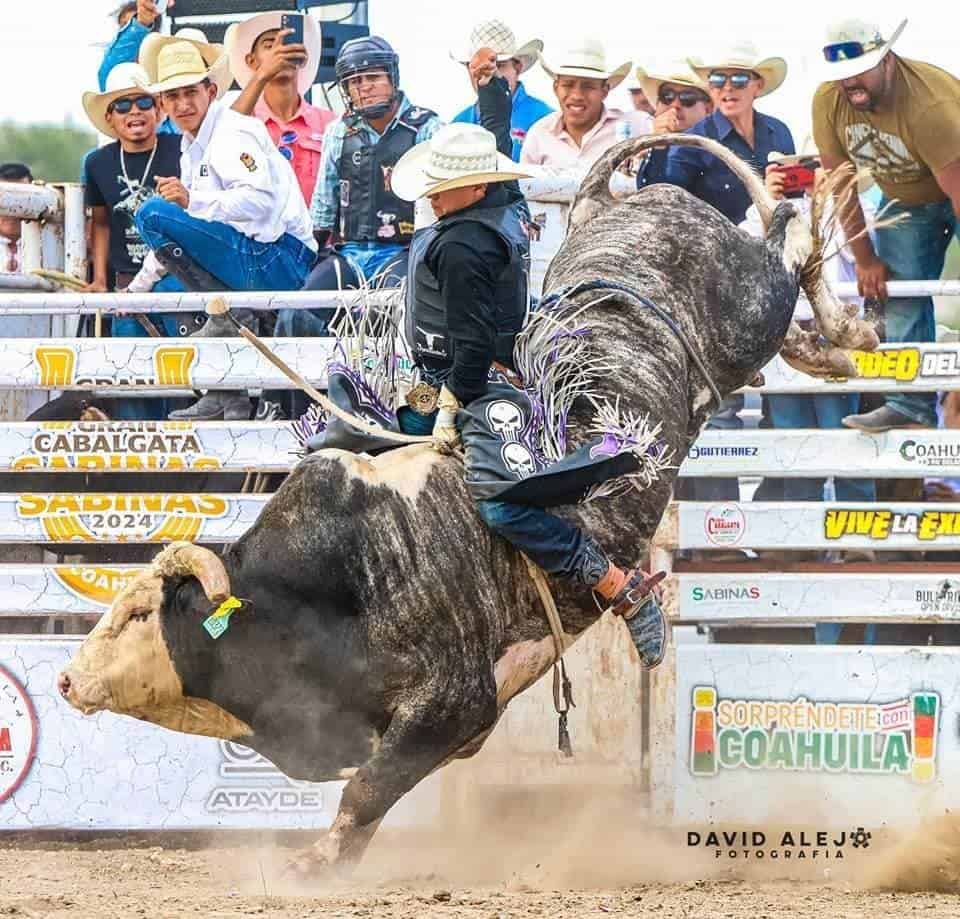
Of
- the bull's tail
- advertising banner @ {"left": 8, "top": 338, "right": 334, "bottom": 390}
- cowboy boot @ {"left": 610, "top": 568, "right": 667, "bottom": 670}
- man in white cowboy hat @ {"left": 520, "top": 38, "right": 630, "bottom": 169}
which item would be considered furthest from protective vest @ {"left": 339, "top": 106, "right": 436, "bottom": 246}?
cowboy boot @ {"left": 610, "top": 568, "right": 667, "bottom": 670}

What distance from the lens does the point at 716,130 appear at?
25.4 feet

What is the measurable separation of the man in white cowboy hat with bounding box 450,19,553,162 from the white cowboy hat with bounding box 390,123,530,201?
2588 millimetres

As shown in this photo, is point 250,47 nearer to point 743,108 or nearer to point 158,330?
point 158,330

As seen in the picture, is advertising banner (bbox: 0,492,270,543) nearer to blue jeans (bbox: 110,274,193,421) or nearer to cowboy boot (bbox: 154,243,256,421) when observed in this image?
cowboy boot (bbox: 154,243,256,421)

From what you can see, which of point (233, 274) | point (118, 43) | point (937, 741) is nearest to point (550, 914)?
point (937, 741)

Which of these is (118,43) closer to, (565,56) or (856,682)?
(565,56)

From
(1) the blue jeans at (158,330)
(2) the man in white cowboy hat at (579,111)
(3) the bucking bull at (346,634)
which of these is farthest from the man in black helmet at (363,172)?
(3) the bucking bull at (346,634)

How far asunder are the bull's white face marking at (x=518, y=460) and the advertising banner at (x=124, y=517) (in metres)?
1.62

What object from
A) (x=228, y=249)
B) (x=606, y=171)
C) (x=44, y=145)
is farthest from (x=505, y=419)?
(x=44, y=145)

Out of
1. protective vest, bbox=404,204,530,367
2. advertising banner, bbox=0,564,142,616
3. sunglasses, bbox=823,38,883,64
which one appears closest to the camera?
protective vest, bbox=404,204,530,367

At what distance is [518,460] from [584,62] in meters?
3.28

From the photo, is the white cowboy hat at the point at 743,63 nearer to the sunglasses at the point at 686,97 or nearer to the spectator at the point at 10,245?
the sunglasses at the point at 686,97

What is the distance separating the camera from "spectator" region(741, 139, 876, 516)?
7.15 m

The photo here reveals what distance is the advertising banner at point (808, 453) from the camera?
6.72 metres
